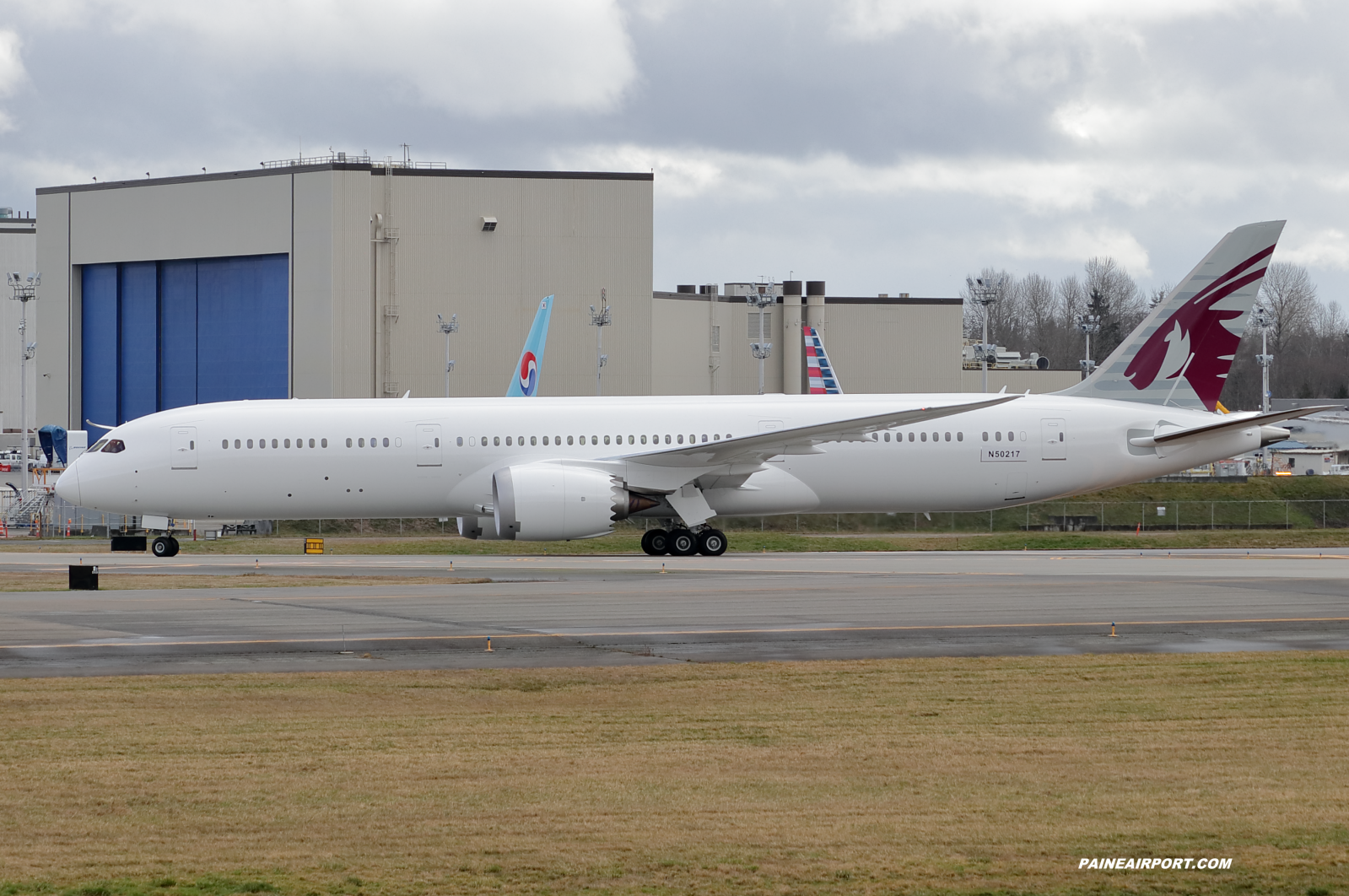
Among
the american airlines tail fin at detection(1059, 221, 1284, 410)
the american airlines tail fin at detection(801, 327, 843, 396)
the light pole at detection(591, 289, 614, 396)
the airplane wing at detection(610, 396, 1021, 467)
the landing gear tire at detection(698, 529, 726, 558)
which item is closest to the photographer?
the airplane wing at detection(610, 396, 1021, 467)

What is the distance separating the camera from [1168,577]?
2636cm

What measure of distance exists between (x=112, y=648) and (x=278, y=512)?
1679 cm

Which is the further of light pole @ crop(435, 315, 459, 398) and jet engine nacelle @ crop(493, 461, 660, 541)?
light pole @ crop(435, 315, 459, 398)

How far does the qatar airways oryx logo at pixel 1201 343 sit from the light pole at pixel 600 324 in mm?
31534

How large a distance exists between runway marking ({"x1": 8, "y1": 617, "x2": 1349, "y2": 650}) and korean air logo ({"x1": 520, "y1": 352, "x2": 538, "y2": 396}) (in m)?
31.4

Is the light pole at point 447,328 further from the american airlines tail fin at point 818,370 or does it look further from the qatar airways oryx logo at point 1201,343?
the qatar airways oryx logo at point 1201,343

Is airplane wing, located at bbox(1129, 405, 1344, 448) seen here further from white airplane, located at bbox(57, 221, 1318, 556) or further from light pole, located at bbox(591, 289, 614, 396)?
light pole, located at bbox(591, 289, 614, 396)

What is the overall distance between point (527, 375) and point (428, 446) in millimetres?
17116

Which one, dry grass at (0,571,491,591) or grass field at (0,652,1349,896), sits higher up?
dry grass at (0,571,491,591)

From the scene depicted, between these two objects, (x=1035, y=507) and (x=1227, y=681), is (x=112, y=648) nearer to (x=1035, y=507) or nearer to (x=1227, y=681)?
(x=1227, y=681)

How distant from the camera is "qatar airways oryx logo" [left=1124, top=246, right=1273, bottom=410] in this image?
34.2 m

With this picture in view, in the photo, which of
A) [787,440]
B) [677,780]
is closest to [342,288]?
[787,440]
